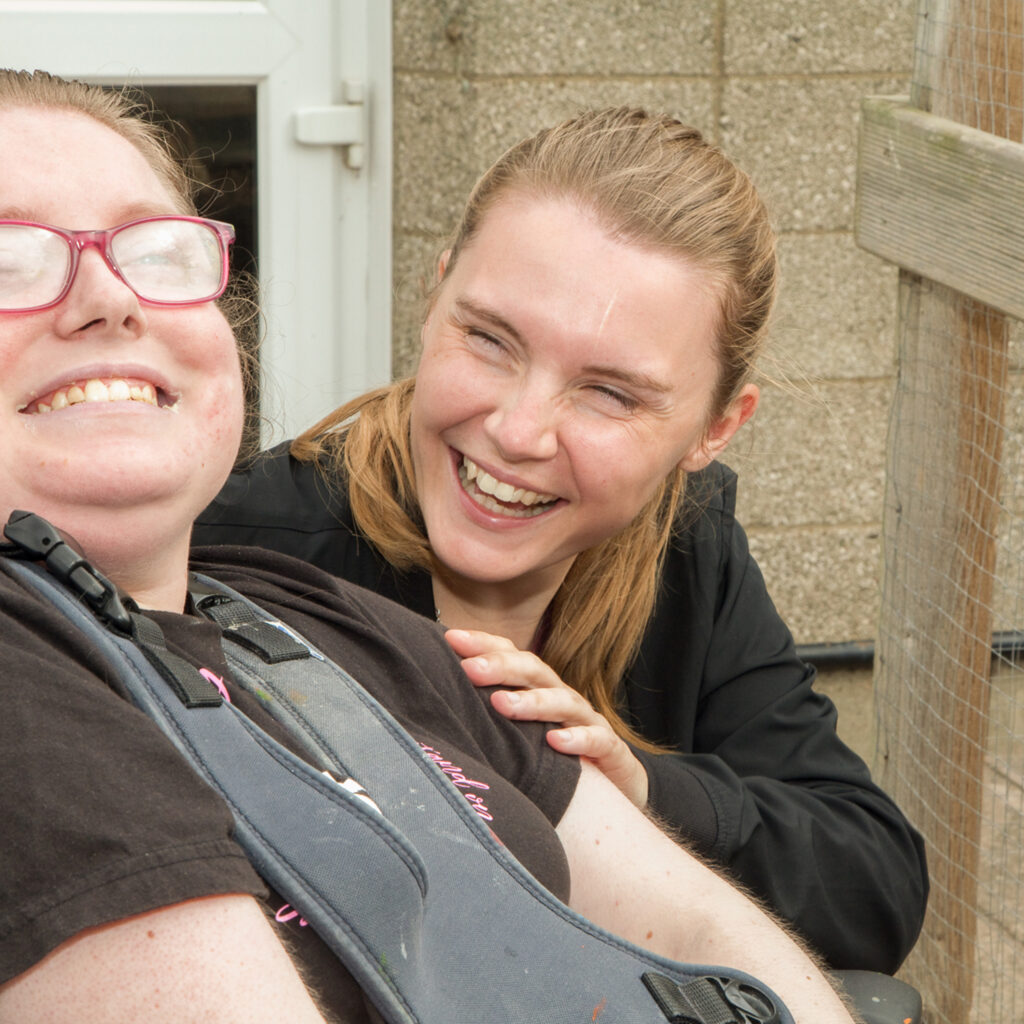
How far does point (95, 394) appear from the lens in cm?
113

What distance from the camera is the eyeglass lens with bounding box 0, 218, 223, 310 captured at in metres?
1.11

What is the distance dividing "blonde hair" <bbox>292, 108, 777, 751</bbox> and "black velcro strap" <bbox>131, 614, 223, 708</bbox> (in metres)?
0.86

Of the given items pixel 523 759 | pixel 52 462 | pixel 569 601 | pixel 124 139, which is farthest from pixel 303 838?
pixel 569 601

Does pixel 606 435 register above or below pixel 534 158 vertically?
below

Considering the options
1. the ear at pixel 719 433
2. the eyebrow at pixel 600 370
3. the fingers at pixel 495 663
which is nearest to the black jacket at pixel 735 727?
the ear at pixel 719 433

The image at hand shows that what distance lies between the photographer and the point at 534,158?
1.88m

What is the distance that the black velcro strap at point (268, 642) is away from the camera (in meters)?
1.16

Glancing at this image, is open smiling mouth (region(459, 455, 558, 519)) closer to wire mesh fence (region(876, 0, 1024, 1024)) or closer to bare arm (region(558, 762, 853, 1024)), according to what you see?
bare arm (region(558, 762, 853, 1024))

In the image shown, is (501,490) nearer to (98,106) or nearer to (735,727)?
(735,727)

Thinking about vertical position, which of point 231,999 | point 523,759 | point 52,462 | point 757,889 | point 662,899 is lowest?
point 757,889

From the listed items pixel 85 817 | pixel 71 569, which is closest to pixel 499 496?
pixel 71 569

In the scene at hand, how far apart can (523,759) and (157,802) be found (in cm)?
60

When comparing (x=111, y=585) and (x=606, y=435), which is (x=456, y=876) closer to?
(x=111, y=585)

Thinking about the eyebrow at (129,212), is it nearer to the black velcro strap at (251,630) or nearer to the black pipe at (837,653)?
the black velcro strap at (251,630)
